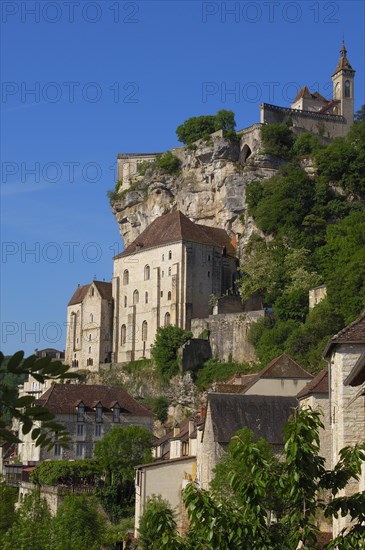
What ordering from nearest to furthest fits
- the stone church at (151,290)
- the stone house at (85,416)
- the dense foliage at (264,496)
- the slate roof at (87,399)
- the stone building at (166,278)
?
1. the dense foliage at (264,496)
2. the stone house at (85,416)
3. the slate roof at (87,399)
4. the stone building at (166,278)
5. the stone church at (151,290)

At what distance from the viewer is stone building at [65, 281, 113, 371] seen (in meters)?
95.9

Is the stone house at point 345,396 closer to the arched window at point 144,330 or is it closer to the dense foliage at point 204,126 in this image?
the arched window at point 144,330

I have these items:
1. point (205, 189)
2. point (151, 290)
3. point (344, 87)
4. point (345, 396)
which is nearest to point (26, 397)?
point (345, 396)

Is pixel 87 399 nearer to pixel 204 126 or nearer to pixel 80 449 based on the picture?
pixel 80 449

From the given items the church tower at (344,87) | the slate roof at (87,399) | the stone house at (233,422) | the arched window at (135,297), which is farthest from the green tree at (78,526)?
the church tower at (344,87)

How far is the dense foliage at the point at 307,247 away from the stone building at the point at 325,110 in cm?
358

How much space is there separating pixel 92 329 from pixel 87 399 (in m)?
30.7

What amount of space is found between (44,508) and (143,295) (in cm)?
4490

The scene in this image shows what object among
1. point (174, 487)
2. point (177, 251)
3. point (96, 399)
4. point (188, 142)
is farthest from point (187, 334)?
point (174, 487)

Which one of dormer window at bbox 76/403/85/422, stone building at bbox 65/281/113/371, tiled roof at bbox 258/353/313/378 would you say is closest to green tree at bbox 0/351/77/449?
tiled roof at bbox 258/353/313/378

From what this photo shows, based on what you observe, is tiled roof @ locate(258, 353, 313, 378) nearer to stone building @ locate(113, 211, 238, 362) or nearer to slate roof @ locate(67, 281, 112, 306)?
Answer: stone building @ locate(113, 211, 238, 362)

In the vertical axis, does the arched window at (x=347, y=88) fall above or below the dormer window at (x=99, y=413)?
above

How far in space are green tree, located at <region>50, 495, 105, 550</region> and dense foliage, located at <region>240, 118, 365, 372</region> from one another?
80.0 feet

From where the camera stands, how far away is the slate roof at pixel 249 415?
43.7 metres
